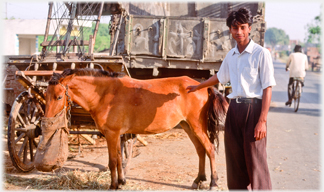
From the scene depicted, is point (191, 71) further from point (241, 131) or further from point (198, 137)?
point (241, 131)

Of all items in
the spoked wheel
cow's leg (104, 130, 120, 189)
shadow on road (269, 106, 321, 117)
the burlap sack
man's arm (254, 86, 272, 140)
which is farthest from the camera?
shadow on road (269, 106, 321, 117)

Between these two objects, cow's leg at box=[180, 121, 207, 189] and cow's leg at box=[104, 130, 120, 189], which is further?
cow's leg at box=[180, 121, 207, 189]

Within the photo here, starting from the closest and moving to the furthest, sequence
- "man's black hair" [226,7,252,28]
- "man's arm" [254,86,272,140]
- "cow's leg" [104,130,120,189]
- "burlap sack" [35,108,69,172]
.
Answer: "man's arm" [254,86,272,140] < "man's black hair" [226,7,252,28] < "burlap sack" [35,108,69,172] < "cow's leg" [104,130,120,189]

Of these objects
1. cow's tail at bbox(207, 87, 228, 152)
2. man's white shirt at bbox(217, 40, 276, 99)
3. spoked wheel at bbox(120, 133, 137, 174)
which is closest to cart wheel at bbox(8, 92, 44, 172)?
spoked wheel at bbox(120, 133, 137, 174)

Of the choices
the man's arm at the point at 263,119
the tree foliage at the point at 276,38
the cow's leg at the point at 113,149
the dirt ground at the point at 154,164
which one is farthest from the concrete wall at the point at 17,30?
the tree foliage at the point at 276,38

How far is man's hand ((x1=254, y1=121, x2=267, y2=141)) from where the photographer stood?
2918 millimetres

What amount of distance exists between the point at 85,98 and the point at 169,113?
129 centimetres

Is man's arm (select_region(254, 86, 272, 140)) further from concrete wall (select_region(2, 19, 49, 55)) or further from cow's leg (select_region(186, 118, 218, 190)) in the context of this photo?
concrete wall (select_region(2, 19, 49, 55))

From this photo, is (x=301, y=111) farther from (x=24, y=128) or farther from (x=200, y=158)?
(x=24, y=128)

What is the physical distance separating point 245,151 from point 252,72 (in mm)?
792

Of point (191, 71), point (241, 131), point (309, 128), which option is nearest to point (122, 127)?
point (241, 131)

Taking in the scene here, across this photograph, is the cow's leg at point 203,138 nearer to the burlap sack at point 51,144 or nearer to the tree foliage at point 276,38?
the burlap sack at point 51,144

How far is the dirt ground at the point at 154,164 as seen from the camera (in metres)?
5.01

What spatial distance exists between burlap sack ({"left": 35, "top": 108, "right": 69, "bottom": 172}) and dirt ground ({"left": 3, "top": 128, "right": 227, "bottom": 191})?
0.83 meters
